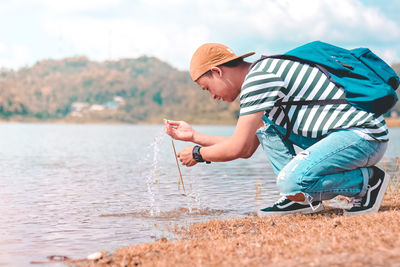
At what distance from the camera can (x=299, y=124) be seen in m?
4.57

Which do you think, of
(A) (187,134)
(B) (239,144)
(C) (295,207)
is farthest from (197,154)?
(C) (295,207)

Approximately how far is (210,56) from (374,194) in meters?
2.19

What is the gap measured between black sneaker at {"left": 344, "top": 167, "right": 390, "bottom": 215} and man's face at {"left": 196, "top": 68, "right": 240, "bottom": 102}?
166cm

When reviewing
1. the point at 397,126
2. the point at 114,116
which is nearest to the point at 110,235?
the point at 397,126

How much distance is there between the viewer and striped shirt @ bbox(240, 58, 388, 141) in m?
4.32

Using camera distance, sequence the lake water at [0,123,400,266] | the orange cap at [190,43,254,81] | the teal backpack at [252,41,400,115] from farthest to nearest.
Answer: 1. the lake water at [0,123,400,266]
2. the orange cap at [190,43,254,81]
3. the teal backpack at [252,41,400,115]

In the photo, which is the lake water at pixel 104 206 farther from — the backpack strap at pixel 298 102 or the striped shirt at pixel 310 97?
the striped shirt at pixel 310 97

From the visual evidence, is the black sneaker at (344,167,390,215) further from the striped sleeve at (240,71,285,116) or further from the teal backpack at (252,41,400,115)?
the striped sleeve at (240,71,285,116)

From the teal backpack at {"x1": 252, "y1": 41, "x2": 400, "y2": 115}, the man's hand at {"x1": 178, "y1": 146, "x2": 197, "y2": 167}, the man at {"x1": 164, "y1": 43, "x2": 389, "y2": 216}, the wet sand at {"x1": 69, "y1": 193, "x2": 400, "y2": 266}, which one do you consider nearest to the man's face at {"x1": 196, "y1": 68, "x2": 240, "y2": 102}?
the man at {"x1": 164, "y1": 43, "x2": 389, "y2": 216}

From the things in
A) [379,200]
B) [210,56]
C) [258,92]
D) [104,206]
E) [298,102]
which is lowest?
[104,206]

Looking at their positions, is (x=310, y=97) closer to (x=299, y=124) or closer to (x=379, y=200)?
(x=299, y=124)

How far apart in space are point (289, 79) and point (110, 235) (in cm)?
268

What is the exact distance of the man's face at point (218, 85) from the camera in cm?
458

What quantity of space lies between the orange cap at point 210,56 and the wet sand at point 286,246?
160 centimetres
